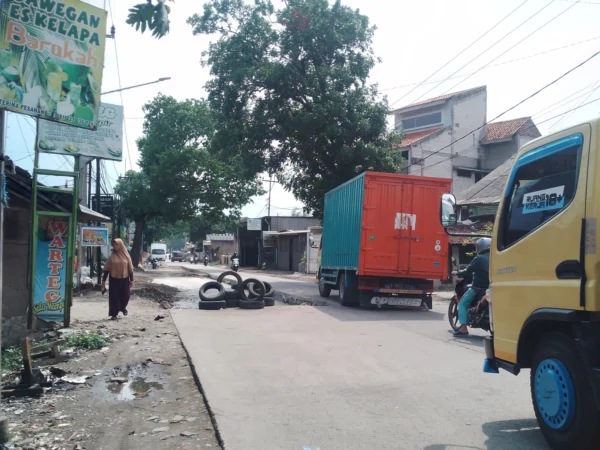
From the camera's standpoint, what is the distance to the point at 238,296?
44.6 feet

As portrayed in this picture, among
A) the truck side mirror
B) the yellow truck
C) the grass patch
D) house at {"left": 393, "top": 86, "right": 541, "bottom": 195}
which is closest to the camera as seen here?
the yellow truck

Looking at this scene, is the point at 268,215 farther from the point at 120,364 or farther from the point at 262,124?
the point at 120,364

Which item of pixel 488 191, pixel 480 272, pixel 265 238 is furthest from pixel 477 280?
pixel 265 238

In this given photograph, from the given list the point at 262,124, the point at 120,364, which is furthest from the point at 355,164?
the point at 120,364

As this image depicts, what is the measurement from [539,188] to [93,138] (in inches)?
565

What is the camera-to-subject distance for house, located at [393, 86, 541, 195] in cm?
3192

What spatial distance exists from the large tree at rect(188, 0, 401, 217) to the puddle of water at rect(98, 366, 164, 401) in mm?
16691

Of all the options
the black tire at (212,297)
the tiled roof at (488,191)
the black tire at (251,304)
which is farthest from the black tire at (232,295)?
the tiled roof at (488,191)

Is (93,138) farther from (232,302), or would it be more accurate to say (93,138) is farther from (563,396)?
(563,396)

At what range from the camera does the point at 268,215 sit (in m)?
50.8

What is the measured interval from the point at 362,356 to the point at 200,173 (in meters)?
32.7

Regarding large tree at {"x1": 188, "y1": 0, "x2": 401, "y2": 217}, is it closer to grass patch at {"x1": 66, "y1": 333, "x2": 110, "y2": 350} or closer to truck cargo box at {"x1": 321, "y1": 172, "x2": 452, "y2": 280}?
truck cargo box at {"x1": 321, "y1": 172, "x2": 452, "y2": 280}

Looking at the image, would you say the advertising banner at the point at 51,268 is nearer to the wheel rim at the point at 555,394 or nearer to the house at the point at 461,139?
the wheel rim at the point at 555,394

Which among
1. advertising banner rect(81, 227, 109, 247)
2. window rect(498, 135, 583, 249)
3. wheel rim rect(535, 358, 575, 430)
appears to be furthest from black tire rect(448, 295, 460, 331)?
advertising banner rect(81, 227, 109, 247)
